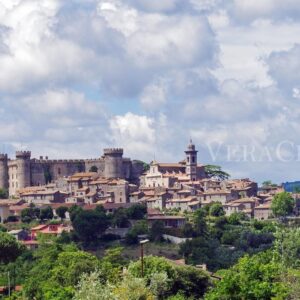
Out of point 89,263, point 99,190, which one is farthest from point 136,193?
point 89,263

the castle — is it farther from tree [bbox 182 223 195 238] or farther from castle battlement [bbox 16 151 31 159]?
tree [bbox 182 223 195 238]

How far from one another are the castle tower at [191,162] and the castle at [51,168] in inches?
196

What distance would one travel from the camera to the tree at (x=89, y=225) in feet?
280

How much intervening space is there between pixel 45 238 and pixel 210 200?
21359 mm

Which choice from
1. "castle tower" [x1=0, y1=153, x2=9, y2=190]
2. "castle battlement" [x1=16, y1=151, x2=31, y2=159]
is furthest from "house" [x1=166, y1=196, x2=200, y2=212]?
"castle tower" [x1=0, y1=153, x2=9, y2=190]

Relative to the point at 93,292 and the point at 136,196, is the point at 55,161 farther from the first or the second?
the point at 93,292

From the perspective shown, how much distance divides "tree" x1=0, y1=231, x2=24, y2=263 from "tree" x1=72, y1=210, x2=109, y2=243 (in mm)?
10691

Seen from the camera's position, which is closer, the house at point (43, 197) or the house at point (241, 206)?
the house at point (241, 206)

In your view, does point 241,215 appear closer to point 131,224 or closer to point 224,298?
point 131,224

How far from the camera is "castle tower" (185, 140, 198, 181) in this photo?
112438 mm

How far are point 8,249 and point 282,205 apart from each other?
29.7 meters

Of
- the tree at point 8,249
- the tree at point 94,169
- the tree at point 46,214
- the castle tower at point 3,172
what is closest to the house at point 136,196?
the tree at point 46,214

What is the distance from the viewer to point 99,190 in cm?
10344

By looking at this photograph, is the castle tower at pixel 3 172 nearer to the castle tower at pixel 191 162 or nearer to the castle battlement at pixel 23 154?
the castle battlement at pixel 23 154
